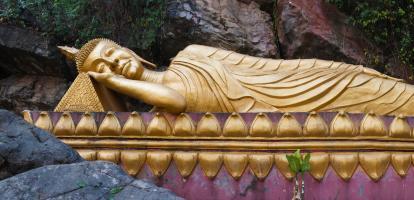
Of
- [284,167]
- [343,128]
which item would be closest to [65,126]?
[284,167]

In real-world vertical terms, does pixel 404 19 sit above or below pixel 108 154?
above

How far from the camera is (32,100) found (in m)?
7.00

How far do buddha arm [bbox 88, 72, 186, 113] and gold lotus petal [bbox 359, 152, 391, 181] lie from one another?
1.25 meters

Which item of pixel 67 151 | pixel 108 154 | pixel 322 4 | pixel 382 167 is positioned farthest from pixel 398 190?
pixel 322 4

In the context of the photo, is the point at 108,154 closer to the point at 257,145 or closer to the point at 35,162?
the point at 257,145


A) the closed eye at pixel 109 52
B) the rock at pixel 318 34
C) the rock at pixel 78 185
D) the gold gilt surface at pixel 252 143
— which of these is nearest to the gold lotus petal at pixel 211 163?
the gold gilt surface at pixel 252 143

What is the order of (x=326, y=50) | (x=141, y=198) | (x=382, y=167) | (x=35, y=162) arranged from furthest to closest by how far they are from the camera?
(x=326, y=50), (x=382, y=167), (x=35, y=162), (x=141, y=198)

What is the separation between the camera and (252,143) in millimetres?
4145

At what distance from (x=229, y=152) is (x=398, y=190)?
1.10m

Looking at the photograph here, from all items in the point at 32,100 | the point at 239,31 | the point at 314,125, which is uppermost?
the point at 239,31

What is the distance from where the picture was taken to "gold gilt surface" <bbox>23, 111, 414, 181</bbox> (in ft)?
13.4

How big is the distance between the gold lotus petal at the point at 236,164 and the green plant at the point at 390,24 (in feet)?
10.3

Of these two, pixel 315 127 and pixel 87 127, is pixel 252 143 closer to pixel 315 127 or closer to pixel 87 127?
pixel 315 127

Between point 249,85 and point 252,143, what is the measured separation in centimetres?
57
